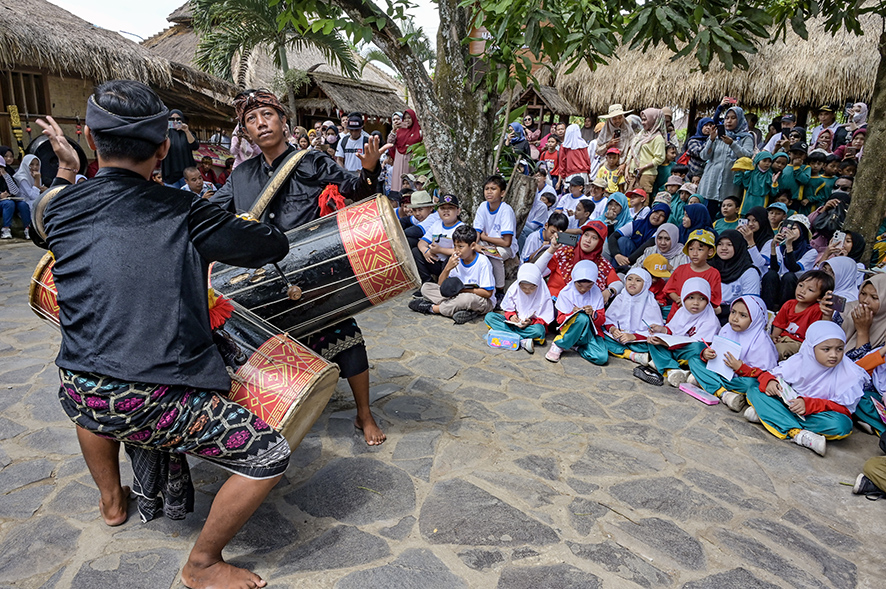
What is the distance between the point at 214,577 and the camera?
2.03 m

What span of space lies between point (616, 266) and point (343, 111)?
1144cm

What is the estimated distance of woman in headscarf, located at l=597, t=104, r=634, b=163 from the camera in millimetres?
9109

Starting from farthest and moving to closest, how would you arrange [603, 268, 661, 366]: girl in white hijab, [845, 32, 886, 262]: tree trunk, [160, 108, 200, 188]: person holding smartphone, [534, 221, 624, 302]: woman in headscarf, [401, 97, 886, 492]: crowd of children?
[160, 108, 200, 188]: person holding smartphone < [534, 221, 624, 302]: woman in headscarf < [845, 32, 886, 262]: tree trunk < [603, 268, 661, 366]: girl in white hijab < [401, 97, 886, 492]: crowd of children

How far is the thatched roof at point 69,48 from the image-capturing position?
28.6ft

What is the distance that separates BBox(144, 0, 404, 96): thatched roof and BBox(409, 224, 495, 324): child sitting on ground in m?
12.7

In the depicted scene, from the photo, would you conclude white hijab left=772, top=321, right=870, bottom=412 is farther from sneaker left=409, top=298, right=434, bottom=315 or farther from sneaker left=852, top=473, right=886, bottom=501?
sneaker left=409, top=298, right=434, bottom=315

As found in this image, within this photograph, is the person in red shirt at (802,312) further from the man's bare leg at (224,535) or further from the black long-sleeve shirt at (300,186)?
the man's bare leg at (224,535)

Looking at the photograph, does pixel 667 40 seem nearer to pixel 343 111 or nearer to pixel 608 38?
pixel 608 38

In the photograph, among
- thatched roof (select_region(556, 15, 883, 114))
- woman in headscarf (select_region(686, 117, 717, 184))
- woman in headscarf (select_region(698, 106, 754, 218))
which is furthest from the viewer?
thatched roof (select_region(556, 15, 883, 114))

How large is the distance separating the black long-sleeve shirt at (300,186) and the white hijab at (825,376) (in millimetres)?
3253

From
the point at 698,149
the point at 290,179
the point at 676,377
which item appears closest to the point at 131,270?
the point at 290,179

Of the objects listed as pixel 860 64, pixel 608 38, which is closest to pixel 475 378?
pixel 608 38

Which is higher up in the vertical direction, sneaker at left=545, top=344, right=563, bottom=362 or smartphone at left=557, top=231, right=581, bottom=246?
smartphone at left=557, top=231, right=581, bottom=246

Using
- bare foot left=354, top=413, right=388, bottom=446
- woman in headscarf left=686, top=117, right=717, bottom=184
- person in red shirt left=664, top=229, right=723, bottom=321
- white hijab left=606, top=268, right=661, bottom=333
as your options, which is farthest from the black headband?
woman in headscarf left=686, top=117, right=717, bottom=184
